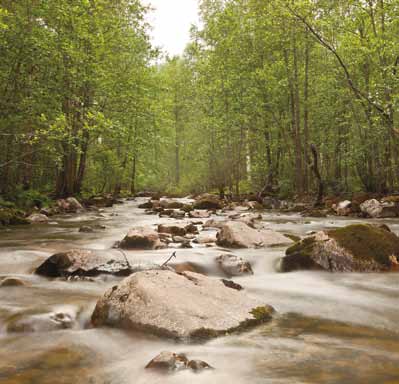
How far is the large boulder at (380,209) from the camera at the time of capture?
46.1 feet

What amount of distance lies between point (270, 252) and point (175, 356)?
4.85 meters

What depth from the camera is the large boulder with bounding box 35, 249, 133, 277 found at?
5848 millimetres

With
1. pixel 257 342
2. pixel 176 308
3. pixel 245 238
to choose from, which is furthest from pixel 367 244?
pixel 176 308

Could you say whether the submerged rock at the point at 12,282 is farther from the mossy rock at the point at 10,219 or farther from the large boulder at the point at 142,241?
the mossy rock at the point at 10,219

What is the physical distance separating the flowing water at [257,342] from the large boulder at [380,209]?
28.7ft

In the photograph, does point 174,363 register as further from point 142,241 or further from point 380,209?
point 380,209

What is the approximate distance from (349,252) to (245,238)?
2.41m

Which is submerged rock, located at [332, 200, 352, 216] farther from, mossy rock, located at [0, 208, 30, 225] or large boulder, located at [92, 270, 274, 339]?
large boulder, located at [92, 270, 274, 339]

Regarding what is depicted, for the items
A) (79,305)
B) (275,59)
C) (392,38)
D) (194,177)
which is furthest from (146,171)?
(79,305)

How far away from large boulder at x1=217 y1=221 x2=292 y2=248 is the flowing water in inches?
81.9

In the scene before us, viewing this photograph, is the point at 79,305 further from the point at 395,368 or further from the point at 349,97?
the point at 349,97

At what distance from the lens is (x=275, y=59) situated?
24.8 metres

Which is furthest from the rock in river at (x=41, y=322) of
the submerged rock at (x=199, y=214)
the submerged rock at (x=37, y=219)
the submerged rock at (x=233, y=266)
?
the submerged rock at (x=199, y=214)

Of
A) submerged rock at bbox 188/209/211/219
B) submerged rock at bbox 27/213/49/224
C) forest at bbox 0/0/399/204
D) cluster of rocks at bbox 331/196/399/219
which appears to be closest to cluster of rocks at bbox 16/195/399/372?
submerged rock at bbox 27/213/49/224
